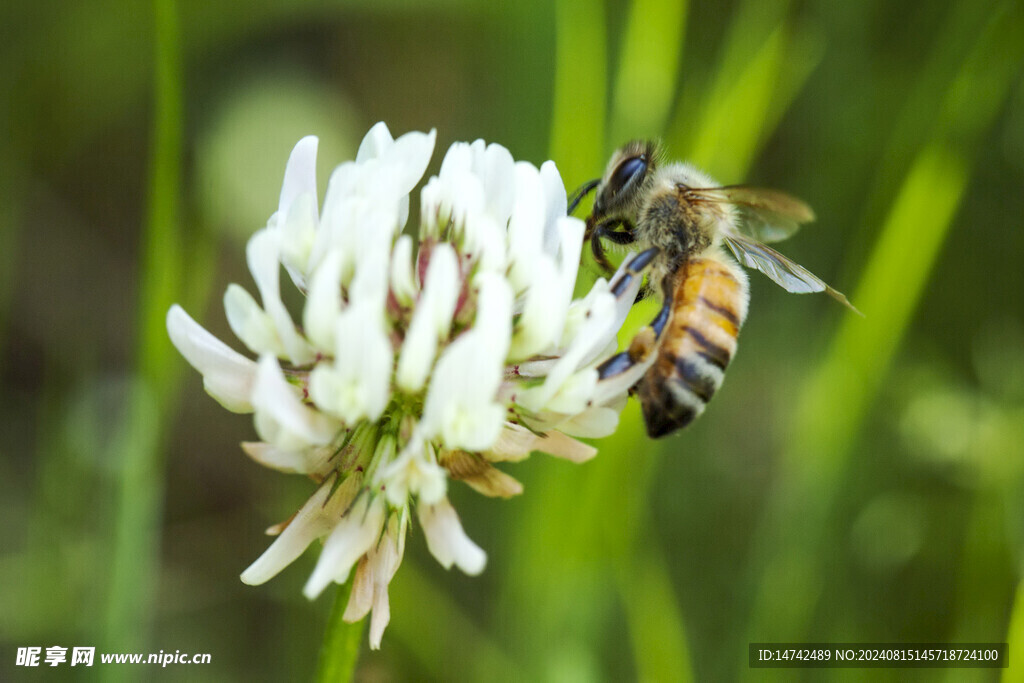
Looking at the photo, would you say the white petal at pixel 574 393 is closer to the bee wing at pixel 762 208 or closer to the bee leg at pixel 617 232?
the bee wing at pixel 762 208

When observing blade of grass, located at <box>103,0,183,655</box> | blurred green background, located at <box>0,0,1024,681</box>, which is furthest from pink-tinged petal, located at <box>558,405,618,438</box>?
blade of grass, located at <box>103,0,183,655</box>

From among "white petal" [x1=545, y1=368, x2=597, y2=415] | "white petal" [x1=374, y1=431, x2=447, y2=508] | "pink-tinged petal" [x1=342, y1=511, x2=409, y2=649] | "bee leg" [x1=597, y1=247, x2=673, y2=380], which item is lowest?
"pink-tinged petal" [x1=342, y1=511, x2=409, y2=649]

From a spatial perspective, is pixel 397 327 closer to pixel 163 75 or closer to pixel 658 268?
pixel 658 268

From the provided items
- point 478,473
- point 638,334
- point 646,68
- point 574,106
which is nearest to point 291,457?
point 478,473

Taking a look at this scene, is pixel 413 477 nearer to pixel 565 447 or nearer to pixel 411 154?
pixel 565 447

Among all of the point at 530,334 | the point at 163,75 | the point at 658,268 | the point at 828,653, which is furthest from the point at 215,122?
the point at 828,653

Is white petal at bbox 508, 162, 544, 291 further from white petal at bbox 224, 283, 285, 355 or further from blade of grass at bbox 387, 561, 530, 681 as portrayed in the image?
blade of grass at bbox 387, 561, 530, 681
